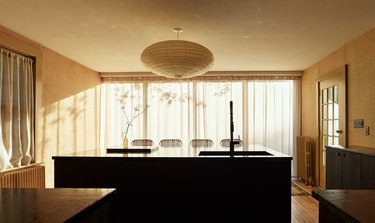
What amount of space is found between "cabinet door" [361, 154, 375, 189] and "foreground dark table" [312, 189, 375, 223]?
1794mm

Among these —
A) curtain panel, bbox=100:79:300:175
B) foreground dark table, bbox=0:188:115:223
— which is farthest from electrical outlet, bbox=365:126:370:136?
foreground dark table, bbox=0:188:115:223

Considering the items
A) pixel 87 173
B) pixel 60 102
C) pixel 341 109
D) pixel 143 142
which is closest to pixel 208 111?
pixel 143 142

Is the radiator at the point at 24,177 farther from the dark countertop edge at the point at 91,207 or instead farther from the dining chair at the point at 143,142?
the dark countertop edge at the point at 91,207

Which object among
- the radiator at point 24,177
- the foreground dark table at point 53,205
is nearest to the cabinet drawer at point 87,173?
the radiator at point 24,177

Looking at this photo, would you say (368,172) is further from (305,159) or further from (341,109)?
(305,159)

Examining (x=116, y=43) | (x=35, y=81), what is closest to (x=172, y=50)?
(x=116, y=43)

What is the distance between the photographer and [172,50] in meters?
2.78

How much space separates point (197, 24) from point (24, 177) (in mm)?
2827

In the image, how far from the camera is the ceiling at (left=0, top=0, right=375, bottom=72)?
282 centimetres

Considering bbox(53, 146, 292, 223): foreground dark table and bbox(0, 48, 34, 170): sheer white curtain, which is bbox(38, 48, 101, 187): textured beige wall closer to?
bbox(0, 48, 34, 170): sheer white curtain

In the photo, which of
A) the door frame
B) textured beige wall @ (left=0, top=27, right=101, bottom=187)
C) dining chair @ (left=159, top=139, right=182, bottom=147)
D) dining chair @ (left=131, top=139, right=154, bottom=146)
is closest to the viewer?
the door frame

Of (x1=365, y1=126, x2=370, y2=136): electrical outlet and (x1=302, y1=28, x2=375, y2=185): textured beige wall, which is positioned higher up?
(x1=302, y1=28, x2=375, y2=185): textured beige wall

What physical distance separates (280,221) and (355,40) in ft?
8.76

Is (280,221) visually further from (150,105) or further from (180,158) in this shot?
(150,105)
